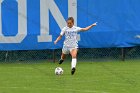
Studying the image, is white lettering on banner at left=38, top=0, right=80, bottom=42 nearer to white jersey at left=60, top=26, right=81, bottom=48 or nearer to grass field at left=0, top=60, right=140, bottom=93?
grass field at left=0, top=60, right=140, bottom=93

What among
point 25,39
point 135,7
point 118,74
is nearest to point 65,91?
point 118,74

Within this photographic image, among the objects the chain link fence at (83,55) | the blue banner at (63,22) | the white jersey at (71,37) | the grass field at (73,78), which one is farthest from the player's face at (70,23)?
the chain link fence at (83,55)

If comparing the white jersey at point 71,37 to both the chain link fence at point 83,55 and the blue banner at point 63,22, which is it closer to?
Result: the blue banner at point 63,22

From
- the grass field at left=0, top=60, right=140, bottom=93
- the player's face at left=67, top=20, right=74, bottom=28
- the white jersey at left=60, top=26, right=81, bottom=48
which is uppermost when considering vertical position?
the player's face at left=67, top=20, right=74, bottom=28

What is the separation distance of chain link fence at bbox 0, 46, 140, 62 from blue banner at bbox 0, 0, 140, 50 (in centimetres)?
58

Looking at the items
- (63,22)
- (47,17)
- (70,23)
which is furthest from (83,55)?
(70,23)

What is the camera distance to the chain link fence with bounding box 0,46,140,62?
19.8m

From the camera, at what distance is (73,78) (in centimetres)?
1466

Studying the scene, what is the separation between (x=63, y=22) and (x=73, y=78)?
16.7 ft

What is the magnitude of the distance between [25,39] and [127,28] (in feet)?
13.4

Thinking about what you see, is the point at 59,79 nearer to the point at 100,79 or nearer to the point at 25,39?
the point at 100,79

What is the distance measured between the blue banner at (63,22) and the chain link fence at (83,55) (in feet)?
1.89

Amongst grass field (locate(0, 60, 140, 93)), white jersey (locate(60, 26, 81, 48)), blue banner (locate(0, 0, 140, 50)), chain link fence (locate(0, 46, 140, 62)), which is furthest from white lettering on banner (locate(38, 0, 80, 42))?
white jersey (locate(60, 26, 81, 48))

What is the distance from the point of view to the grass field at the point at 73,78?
12.6 m
